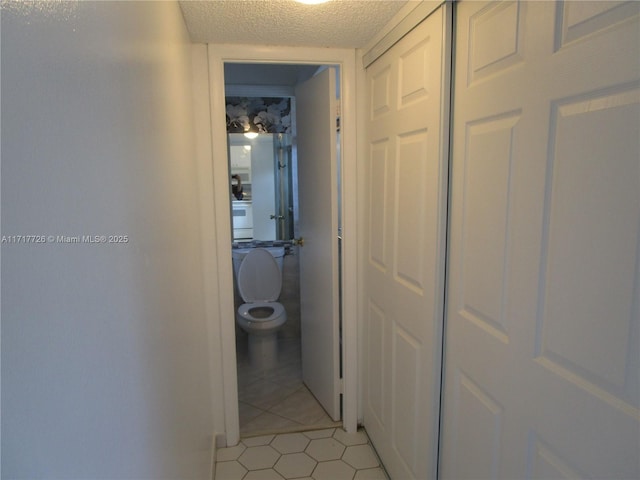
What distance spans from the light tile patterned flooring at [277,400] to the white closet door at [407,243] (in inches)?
19.3

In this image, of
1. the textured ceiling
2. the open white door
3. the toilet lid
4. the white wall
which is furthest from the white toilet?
the white wall

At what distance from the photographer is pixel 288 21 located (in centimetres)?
162

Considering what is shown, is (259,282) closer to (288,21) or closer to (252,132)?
(252,132)

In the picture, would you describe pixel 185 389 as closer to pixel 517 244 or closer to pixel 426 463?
pixel 426 463

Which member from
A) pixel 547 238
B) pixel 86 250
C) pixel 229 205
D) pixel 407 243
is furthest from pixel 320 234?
pixel 86 250

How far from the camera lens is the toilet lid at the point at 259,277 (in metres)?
3.17

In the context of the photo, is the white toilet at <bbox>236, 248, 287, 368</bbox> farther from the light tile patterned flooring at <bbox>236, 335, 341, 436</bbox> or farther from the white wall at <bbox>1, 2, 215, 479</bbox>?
the white wall at <bbox>1, 2, 215, 479</bbox>

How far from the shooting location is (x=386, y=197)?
5.70 ft

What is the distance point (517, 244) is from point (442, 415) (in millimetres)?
754

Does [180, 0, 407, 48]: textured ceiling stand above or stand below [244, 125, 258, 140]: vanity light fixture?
above

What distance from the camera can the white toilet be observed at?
9.71 feet

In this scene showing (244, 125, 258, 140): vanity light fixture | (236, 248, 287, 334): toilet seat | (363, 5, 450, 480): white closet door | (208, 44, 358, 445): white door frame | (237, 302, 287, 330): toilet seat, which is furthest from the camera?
(244, 125, 258, 140): vanity light fixture

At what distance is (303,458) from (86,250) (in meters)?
1.85

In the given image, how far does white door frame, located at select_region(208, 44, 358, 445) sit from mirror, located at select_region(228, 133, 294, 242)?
1.43m
